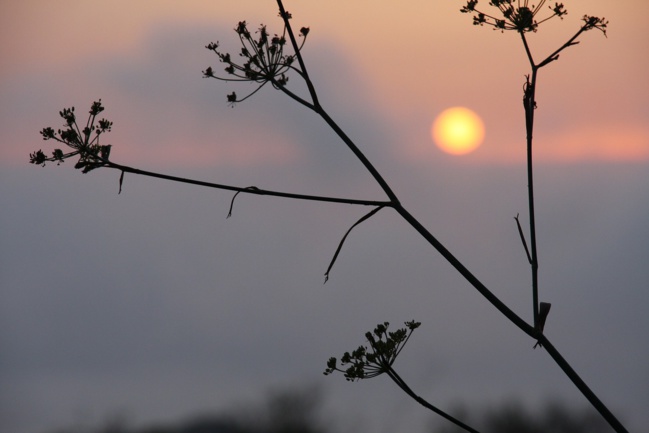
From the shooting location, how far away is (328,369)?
5.16 metres

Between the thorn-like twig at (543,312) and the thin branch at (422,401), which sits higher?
the thorn-like twig at (543,312)

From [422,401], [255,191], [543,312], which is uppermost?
[255,191]

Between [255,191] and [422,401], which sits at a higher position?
[255,191]

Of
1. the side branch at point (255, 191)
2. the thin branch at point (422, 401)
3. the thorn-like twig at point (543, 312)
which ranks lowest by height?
the thin branch at point (422, 401)

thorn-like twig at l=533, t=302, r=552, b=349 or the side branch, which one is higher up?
the side branch

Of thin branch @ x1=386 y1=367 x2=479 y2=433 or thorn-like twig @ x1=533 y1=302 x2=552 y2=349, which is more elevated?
thorn-like twig @ x1=533 y1=302 x2=552 y2=349

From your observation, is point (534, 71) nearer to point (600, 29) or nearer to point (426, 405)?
point (600, 29)

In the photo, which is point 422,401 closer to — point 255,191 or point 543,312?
point 543,312

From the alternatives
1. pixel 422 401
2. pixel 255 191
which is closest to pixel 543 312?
pixel 422 401

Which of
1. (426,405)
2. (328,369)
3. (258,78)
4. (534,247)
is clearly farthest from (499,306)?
(258,78)

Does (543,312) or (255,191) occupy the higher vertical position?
(255,191)

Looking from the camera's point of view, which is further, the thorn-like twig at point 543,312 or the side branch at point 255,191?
the thorn-like twig at point 543,312

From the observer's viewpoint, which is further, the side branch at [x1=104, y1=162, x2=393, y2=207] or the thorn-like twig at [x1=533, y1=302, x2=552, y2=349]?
the thorn-like twig at [x1=533, y1=302, x2=552, y2=349]

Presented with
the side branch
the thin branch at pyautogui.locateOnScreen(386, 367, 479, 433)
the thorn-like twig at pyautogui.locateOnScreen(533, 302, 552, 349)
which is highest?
the side branch
